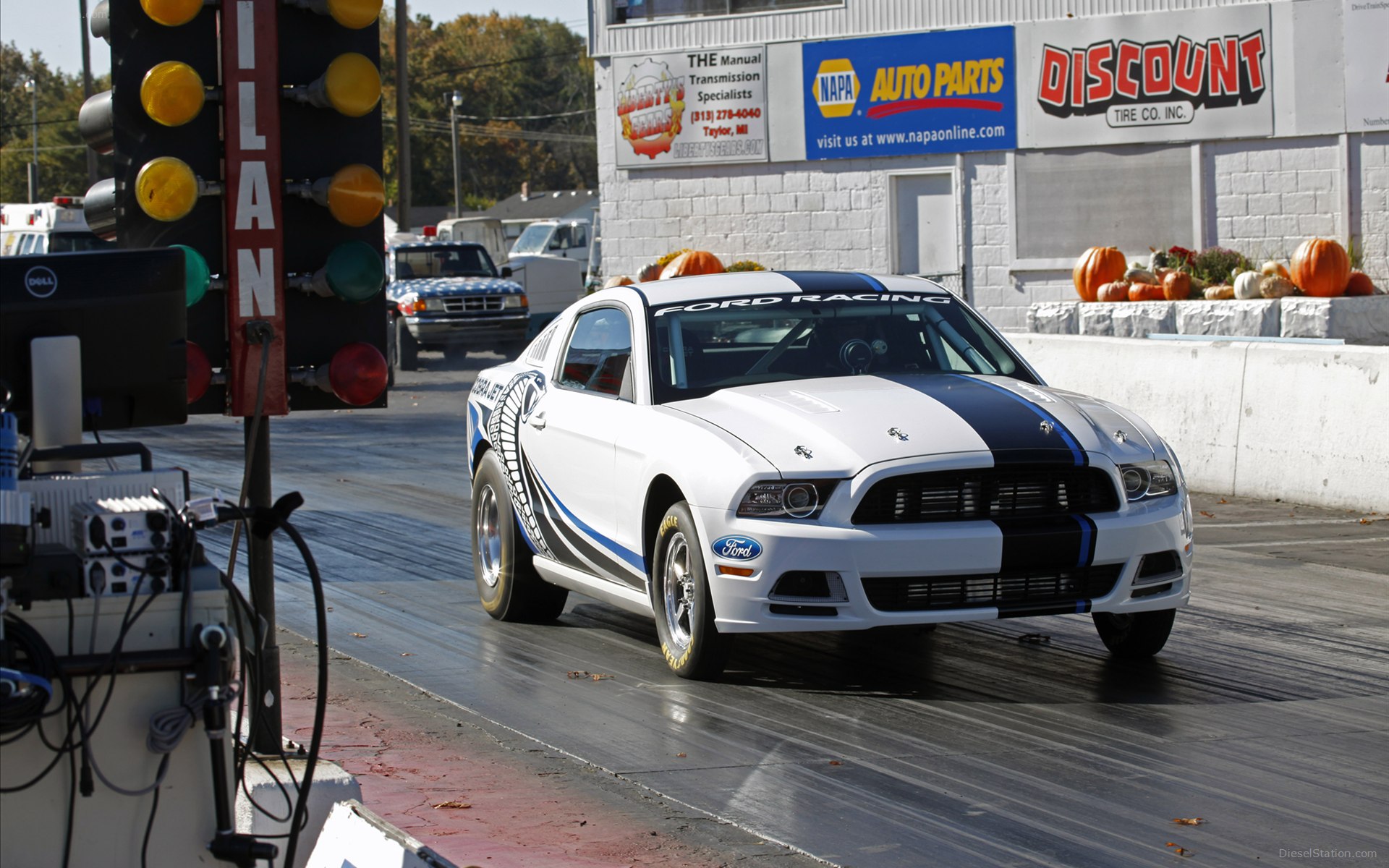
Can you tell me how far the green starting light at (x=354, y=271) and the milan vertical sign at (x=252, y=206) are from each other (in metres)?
0.18

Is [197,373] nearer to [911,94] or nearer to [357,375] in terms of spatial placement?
[357,375]

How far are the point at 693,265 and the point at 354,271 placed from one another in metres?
19.8

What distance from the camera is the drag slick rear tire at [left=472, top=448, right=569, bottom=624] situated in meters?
9.07

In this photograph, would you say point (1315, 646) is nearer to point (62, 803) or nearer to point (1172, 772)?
point (1172, 772)

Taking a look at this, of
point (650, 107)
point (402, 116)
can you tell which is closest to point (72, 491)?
point (650, 107)

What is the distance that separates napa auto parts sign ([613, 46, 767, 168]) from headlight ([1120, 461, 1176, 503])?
66.4ft

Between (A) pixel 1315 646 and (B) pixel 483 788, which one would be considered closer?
(B) pixel 483 788

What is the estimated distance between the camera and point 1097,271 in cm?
2184

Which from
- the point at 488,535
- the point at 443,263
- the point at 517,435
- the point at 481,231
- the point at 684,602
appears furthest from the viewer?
the point at 481,231

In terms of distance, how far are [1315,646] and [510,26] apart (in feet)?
384

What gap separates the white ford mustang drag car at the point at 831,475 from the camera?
6.94 meters

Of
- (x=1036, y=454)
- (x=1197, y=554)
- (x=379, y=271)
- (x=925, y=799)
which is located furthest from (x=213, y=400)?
(x=1197, y=554)

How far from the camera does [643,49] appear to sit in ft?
92.0

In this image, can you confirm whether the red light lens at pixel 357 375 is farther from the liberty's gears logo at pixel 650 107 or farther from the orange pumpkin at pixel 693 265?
the liberty's gears logo at pixel 650 107
